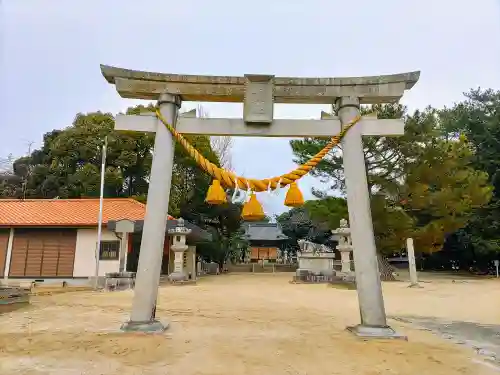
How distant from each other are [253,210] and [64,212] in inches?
617

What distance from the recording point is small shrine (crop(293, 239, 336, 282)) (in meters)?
18.4

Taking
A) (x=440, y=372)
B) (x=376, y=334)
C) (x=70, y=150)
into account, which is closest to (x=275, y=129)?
(x=376, y=334)

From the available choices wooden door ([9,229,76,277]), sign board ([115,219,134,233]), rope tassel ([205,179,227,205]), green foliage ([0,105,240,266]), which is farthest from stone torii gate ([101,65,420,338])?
green foliage ([0,105,240,266])

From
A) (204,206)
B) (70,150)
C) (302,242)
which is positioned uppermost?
(70,150)

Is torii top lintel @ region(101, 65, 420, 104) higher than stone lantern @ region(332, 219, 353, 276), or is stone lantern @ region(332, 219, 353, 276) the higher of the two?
torii top lintel @ region(101, 65, 420, 104)

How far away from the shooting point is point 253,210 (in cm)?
579

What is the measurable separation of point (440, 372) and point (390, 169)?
16015mm

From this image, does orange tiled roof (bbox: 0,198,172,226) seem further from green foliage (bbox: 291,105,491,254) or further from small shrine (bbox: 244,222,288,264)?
small shrine (bbox: 244,222,288,264)

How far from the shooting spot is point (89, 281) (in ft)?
55.5

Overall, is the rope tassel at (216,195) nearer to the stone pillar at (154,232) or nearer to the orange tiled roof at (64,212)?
the stone pillar at (154,232)

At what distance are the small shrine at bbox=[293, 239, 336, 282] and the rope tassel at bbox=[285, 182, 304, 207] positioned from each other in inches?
519

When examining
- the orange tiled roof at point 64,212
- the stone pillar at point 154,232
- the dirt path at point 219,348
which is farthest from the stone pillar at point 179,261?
the stone pillar at point 154,232

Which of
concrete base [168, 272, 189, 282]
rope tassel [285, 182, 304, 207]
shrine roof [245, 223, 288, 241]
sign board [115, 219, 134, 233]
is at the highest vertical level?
shrine roof [245, 223, 288, 241]

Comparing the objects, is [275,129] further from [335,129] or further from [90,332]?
[90,332]
